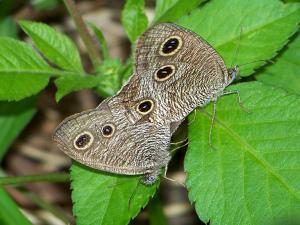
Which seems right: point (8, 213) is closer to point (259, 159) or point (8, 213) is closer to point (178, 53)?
point (178, 53)

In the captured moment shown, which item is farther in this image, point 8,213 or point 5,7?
point 5,7

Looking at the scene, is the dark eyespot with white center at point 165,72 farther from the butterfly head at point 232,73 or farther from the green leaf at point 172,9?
the green leaf at point 172,9

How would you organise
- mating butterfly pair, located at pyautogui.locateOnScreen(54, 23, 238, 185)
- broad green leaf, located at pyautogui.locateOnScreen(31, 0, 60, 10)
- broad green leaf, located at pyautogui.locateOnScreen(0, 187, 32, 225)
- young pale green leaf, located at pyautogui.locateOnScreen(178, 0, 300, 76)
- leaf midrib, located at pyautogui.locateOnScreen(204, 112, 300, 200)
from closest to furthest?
leaf midrib, located at pyautogui.locateOnScreen(204, 112, 300, 200) → mating butterfly pair, located at pyautogui.locateOnScreen(54, 23, 238, 185) → young pale green leaf, located at pyautogui.locateOnScreen(178, 0, 300, 76) → broad green leaf, located at pyautogui.locateOnScreen(0, 187, 32, 225) → broad green leaf, located at pyautogui.locateOnScreen(31, 0, 60, 10)

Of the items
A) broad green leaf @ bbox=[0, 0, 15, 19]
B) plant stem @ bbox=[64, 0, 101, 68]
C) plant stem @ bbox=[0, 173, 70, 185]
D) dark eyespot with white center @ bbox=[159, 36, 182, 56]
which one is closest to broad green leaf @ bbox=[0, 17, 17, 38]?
broad green leaf @ bbox=[0, 0, 15, 19]

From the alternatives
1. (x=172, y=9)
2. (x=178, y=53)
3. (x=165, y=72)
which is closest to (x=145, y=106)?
(x=165, y=72)

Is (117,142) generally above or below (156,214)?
above

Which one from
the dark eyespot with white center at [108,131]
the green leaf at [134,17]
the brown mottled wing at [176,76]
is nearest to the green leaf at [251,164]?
the brown mottled wing at [176,76]

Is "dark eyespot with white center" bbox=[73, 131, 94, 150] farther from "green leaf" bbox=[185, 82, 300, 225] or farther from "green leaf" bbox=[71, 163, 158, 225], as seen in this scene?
"green leaf" bbox=[185, 82, 300, 225]
